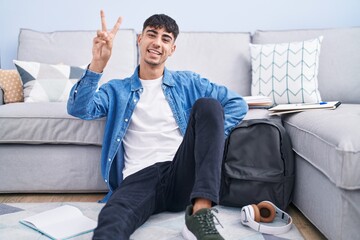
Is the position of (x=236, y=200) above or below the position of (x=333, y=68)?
below

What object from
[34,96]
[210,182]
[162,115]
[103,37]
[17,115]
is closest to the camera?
[210,182]

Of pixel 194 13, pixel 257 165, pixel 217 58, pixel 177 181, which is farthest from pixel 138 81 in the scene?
pixel 194 13

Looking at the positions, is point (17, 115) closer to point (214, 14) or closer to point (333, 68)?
point (214, 14)

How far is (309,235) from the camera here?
4.65 feet

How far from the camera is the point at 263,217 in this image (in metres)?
1.49

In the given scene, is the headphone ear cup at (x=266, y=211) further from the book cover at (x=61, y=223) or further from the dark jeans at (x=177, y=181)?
the book cover at (x=61, y=223)

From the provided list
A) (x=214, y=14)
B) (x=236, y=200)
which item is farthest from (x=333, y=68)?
(x=236, y=200)

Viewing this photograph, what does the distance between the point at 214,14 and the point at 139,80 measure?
1269mm

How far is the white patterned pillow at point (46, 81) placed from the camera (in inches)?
82.1

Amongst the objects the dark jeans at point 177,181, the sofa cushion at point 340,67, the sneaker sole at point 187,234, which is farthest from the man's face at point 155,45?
the sofa cushion at point 340,67

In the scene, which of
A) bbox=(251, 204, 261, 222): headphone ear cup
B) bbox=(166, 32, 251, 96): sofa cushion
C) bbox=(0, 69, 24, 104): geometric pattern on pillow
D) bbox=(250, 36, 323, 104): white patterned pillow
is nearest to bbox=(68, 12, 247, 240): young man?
bbox=(251, 204, 261, 222): headphone ear cup

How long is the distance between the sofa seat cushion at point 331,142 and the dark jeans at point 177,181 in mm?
355

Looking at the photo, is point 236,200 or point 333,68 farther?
point 333,68

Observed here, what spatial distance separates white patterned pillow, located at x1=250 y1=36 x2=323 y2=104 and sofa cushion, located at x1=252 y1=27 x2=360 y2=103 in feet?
0.38
